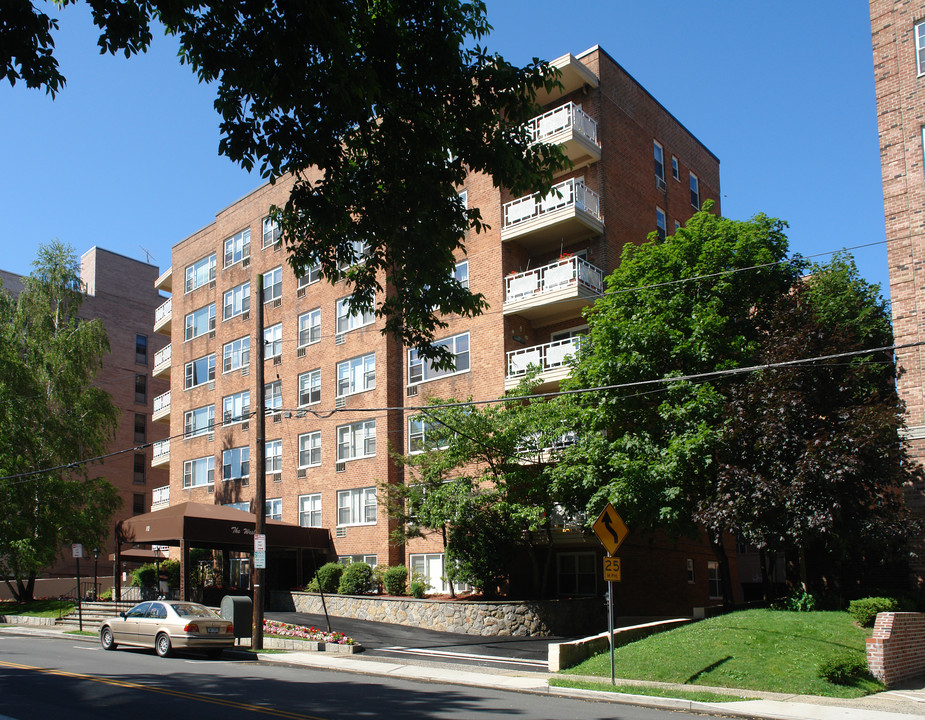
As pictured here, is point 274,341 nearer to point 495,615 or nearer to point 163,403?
point 163,403

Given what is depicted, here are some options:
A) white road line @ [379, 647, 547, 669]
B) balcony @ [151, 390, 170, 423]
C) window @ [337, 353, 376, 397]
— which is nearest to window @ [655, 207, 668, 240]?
window @ [337, 353, 376, 397]

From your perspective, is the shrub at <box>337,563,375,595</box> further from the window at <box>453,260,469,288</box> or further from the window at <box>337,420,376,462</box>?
the window at <box>453,260,469,288</box>

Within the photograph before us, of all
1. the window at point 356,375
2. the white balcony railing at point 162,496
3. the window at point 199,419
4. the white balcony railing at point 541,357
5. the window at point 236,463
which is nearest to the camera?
the white balcony railing at point 541,357

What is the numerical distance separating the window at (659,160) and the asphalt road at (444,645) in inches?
822

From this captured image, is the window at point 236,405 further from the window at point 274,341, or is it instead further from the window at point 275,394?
the window at point 274,341

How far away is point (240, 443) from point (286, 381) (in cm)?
468

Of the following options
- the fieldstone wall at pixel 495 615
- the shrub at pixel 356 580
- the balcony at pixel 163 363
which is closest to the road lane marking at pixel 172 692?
the fieldstone wall at pixel 495 615

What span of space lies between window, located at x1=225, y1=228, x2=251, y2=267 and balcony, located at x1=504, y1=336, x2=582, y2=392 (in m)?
19.3

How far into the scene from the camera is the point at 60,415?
40.5 m

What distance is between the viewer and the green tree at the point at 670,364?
831 inches

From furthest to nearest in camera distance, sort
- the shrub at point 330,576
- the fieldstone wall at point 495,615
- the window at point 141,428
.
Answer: the window at point 141,428, the shrub at point 330,576, the fieldstone wall at point 495,615

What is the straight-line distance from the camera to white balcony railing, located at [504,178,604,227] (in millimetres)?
29219

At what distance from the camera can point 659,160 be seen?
35.8 metres

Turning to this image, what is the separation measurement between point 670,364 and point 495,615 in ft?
30.1
